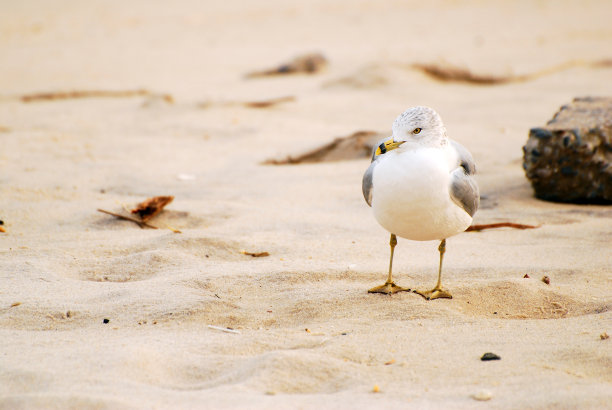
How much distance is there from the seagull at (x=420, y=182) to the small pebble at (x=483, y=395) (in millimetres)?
987

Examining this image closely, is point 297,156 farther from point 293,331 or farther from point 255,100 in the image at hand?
point 293,331

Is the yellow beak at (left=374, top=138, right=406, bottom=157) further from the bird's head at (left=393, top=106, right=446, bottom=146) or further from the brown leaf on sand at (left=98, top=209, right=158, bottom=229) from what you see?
the brown leaf on sand at (left=98, top=209, right=158, bottom=229)

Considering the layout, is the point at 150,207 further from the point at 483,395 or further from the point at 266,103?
the point at 266,103

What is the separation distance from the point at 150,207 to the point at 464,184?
7.74ft

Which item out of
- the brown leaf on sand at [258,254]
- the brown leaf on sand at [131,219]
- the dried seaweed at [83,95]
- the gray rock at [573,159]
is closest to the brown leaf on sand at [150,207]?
the brown leaf on sand at [131,219]

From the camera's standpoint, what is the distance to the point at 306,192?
577 centimetres

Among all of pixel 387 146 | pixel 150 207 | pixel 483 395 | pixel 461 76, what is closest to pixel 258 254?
pixel 150 207

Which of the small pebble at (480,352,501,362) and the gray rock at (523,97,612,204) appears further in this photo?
the gray rock at (523,97,612,204)

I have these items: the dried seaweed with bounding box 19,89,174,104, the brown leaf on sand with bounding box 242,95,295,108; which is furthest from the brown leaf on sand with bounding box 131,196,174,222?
the dried seaweed with bounding box 19,89,174,104

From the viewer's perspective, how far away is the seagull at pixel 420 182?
3451 mm

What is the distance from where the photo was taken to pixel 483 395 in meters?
2.73

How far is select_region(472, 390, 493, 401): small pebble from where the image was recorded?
2725mm

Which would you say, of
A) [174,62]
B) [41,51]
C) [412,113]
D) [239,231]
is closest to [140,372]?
[412,113]

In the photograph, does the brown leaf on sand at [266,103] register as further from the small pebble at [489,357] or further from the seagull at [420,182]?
the small pebble at [489,357]
